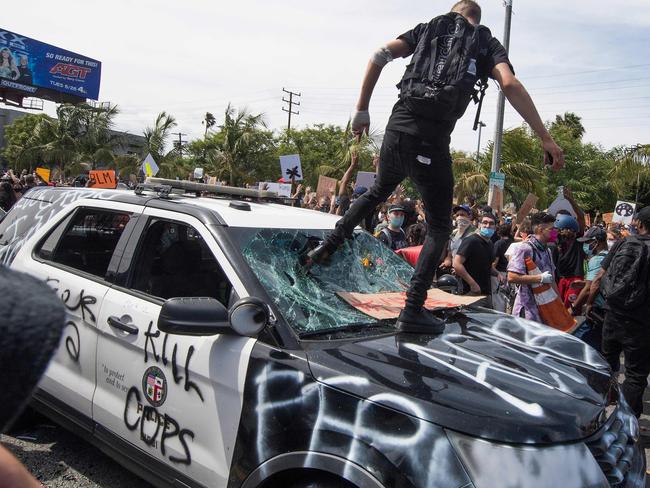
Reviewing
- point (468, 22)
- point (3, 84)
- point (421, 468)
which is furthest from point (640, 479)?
point (3, 84)

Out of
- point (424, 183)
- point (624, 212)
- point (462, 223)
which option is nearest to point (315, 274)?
point (424, 183)

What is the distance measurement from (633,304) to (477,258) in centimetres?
159

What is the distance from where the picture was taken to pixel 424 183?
A: 2.99 meters

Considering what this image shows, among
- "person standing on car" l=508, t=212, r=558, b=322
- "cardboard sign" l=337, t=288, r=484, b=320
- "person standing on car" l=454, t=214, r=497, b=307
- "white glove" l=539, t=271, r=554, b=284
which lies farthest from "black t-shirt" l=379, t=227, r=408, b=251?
"cardboard sign" l=337, t=288, r=484, b=320

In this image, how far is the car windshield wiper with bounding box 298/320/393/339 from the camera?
254 cm

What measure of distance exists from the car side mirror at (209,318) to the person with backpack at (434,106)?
2.65 feet

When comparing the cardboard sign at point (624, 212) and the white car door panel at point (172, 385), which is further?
the cardboard sign at point (624, 212)

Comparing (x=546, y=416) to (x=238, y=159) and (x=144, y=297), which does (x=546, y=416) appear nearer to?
(x=144, y=297)

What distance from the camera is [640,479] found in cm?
234

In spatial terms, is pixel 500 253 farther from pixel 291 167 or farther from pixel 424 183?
pixel 291 167

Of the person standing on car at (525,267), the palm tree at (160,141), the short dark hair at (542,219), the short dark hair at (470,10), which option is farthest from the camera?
the palm tree at (160,141)

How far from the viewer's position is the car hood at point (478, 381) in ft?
6.46

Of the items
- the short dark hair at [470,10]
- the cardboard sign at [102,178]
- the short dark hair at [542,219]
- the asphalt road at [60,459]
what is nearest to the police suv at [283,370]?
the asphalt road at [60,459]

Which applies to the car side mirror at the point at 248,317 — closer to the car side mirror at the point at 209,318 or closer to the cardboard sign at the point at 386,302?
the car side mirror at the point at 209,318
